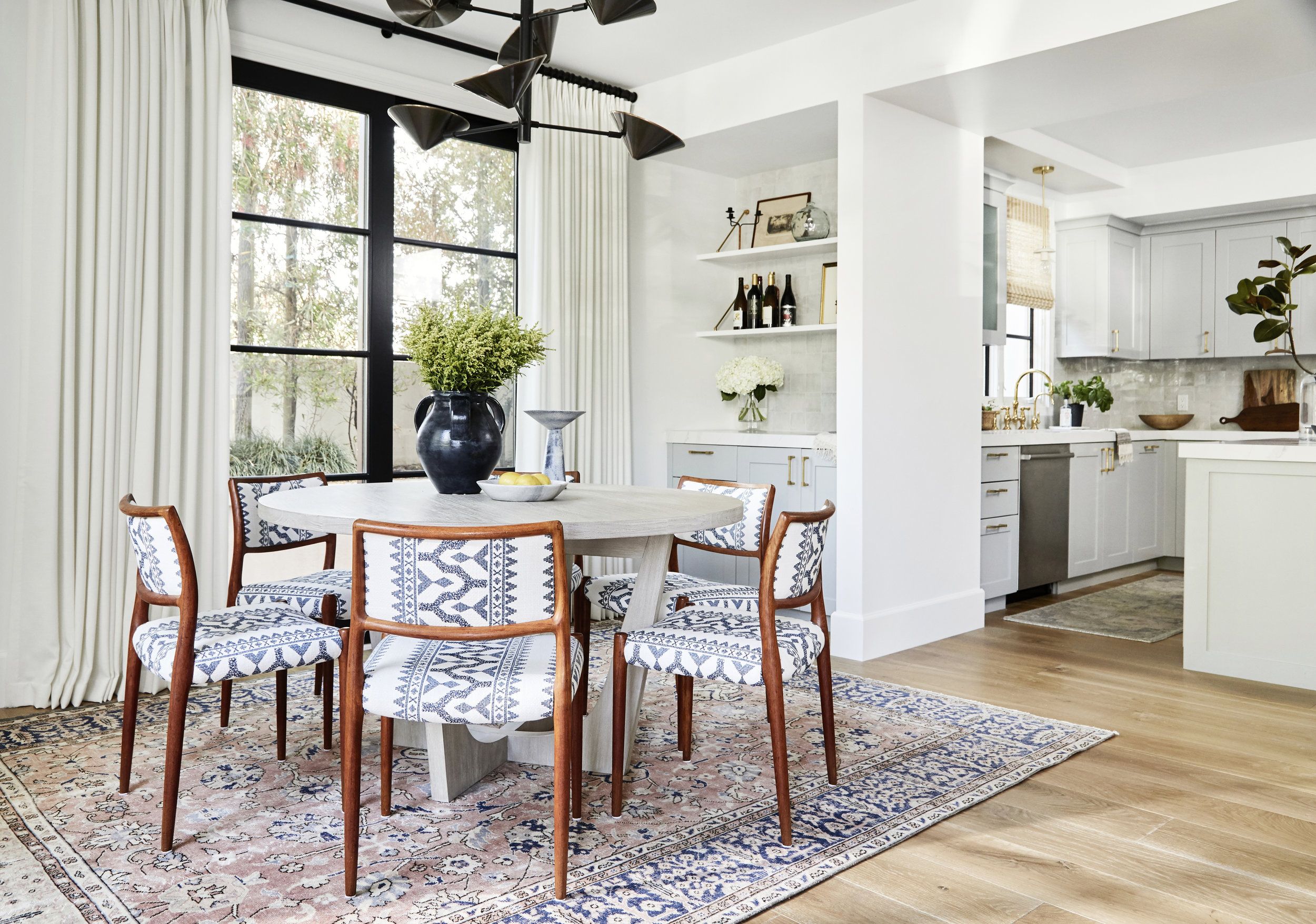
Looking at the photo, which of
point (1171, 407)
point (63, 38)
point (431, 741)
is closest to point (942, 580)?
point (431, 741)

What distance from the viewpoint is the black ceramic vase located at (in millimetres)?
2699

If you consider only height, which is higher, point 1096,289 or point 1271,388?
point 1096,289

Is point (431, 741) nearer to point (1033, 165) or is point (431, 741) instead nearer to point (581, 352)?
point (581, 352)

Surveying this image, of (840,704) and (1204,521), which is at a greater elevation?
(1204,521)

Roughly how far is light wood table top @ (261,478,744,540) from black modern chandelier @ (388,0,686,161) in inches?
36.8

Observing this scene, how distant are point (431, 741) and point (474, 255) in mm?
2673

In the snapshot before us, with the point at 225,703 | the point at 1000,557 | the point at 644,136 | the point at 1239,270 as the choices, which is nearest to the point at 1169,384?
the point at 1239,270

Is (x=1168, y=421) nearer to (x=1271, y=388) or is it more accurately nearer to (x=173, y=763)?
(x=1271, y=388)

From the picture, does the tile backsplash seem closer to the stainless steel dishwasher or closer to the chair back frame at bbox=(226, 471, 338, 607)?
the stainless steel dishwasher

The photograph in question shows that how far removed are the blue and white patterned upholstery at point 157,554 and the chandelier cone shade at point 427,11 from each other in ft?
4.52

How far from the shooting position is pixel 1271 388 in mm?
6504

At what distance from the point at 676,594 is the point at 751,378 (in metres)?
2.30

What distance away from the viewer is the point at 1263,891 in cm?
207

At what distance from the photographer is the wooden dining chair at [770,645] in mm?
2273
